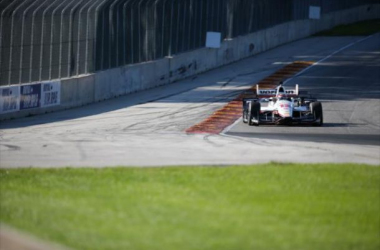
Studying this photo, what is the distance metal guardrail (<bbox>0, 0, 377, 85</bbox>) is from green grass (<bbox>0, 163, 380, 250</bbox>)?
12269mm

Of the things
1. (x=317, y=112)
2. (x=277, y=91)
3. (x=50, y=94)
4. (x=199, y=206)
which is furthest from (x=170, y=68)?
(x=199, y=206)

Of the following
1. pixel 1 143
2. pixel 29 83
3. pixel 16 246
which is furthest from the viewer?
pixel 29 83

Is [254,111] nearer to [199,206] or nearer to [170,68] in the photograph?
[199,206]

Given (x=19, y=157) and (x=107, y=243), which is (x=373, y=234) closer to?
(x=107, y=243)

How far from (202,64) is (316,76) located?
18.1 ft

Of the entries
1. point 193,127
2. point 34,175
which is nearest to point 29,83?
point 193,127

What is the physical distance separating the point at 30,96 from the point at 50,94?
51.3 inches

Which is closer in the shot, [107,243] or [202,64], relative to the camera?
[107,243]

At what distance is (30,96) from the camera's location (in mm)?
29719

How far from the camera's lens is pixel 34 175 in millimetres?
17094

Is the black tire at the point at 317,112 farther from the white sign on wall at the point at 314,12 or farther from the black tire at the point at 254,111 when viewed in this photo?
the white sign on wall at the point at 314,12

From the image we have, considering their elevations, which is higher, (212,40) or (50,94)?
(212,40)

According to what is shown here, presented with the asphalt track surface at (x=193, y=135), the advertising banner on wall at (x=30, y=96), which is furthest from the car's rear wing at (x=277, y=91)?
the advertising banner on wall at (x=30, y=96)

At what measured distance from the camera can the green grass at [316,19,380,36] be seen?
201ft
